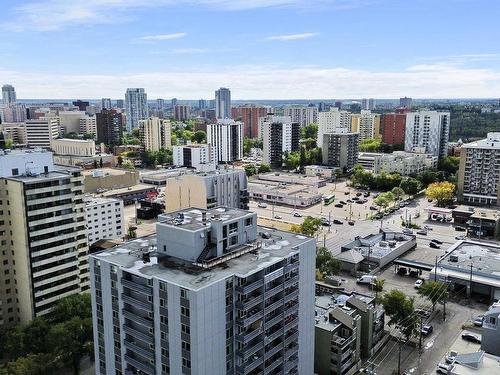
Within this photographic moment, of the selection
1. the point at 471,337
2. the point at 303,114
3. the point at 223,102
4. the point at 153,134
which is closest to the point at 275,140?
the point at 153,134

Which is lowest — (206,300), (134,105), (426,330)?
(426,330)

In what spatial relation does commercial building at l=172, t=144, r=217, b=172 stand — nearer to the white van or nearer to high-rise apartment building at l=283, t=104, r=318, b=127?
the white van

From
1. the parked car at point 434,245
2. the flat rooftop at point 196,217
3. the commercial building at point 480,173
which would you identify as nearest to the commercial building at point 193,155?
the commercial building at point 480,173

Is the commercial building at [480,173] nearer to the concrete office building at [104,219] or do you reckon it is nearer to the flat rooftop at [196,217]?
the concrete office building at [104,219]

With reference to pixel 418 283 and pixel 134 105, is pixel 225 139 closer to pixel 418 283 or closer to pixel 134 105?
pixel 418 283

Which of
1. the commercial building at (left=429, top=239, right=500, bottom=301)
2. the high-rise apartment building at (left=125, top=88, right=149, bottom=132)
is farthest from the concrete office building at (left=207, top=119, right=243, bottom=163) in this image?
the high-rise apartment building at (left=125, top=88, right=149, bottom=132)

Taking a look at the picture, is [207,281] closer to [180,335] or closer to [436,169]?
[180,335]
